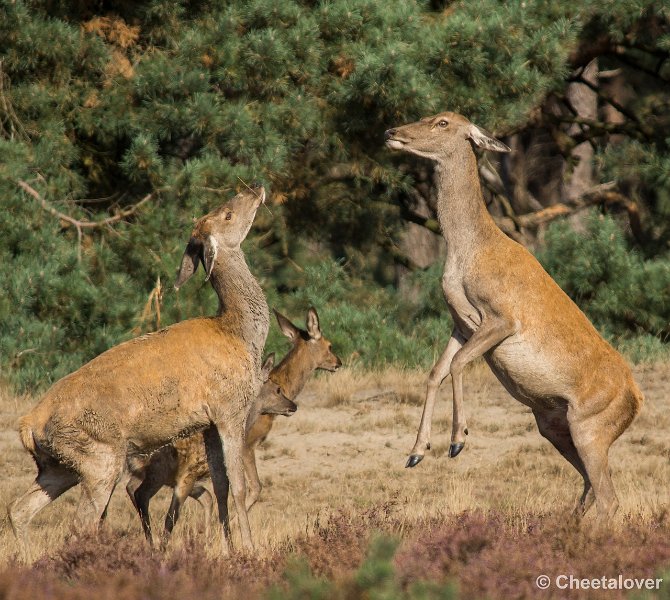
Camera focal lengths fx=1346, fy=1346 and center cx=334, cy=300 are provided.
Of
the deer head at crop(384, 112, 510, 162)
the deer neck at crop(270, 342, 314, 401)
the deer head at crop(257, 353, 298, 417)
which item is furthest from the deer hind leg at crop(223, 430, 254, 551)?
the deer neck at crop(270, 342, 314, 401)

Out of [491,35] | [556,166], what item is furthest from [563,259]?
[556,166]

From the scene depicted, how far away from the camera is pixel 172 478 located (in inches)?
373

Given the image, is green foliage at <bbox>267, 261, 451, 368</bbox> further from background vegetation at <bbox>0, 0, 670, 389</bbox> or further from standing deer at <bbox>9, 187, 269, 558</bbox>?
standing deer at <bbox>9, 187, 269, 558</bbox>

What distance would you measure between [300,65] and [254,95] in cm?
69

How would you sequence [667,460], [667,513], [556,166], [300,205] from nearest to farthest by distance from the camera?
1. [667,513]
2. [667,460]
3. [300,205]
4. [556,166]

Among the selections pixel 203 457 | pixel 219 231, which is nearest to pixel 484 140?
pixel 219 231

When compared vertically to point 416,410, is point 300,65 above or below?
above

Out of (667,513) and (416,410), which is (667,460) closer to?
(416,410)

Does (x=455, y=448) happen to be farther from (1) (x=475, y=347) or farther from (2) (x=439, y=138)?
(2) (x=439, y=138)

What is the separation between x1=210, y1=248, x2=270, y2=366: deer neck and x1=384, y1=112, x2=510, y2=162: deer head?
58.4 inches

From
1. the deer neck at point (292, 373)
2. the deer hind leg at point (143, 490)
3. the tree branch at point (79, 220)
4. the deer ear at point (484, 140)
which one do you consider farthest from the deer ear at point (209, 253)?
the tree branch at point (79, 220)

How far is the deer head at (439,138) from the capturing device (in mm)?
9648

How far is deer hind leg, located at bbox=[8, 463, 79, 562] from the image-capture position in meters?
8.57

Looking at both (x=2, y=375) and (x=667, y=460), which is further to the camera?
(x=2, y=375)
